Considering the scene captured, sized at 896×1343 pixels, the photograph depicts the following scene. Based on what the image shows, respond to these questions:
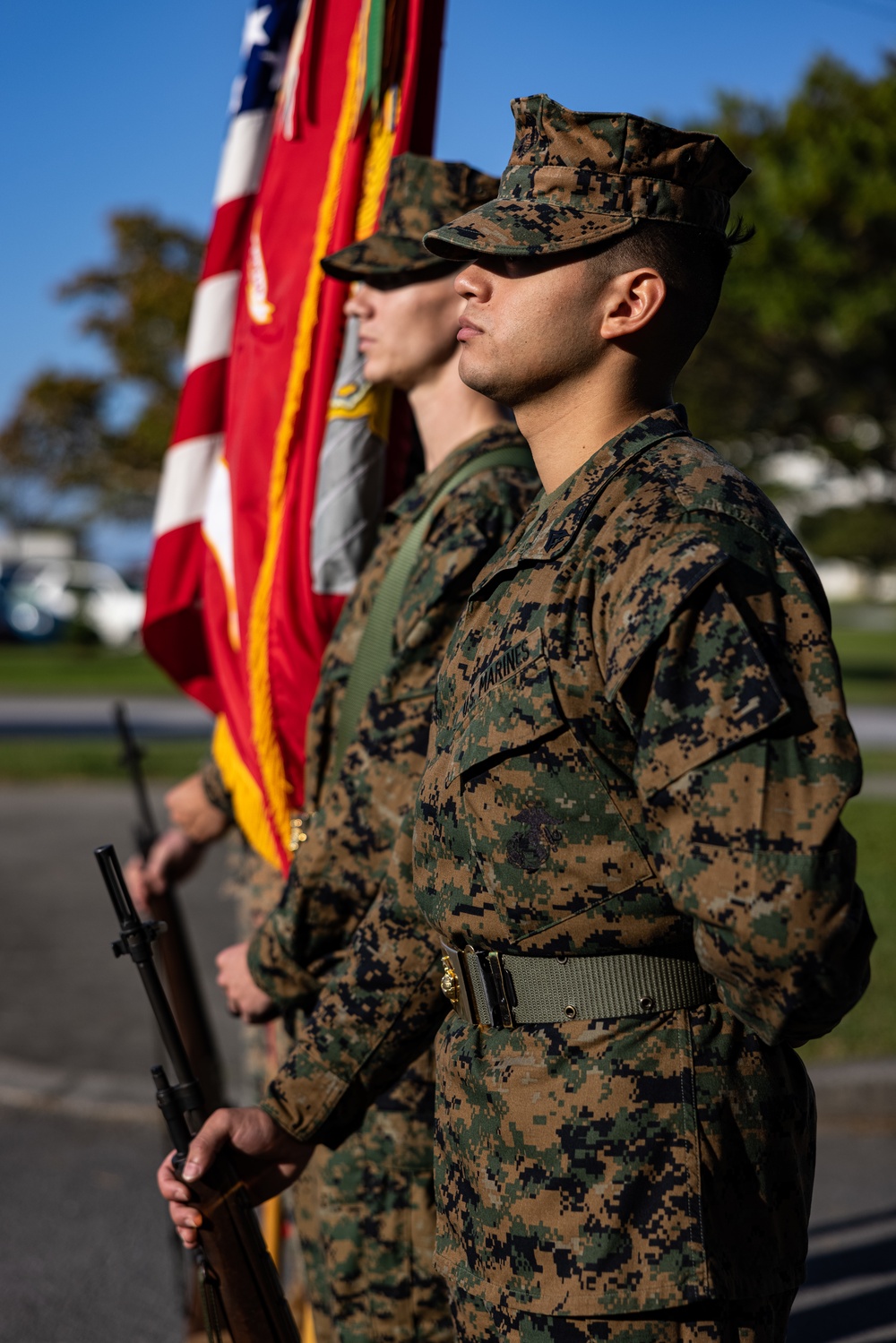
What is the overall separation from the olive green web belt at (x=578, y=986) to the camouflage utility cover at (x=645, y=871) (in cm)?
1

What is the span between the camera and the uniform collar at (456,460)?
2336 millimetres

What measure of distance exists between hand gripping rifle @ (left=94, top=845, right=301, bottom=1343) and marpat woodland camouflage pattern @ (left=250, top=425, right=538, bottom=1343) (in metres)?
0.34

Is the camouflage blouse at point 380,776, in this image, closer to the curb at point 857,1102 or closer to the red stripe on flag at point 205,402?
the red stripe on flag at point 205,402

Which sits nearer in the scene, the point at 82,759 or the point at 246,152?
the point at 246,152

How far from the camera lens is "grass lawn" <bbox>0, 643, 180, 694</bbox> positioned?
18109mm

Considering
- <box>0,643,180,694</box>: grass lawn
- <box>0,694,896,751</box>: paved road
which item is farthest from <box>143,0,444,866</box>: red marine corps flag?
<box>0,643,180,694</box>: grass lawn

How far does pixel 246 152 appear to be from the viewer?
3.61 m

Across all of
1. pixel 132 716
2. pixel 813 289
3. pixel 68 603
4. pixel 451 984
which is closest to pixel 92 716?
pixel 132 716

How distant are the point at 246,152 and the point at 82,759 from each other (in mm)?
8031

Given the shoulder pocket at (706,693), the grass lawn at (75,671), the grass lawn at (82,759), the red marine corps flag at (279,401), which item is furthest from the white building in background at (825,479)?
the grass lawn at (75,671)

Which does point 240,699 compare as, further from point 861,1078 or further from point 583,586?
point 861,1078

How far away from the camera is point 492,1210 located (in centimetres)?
149

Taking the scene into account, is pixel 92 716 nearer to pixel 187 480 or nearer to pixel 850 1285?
pixel 187 480

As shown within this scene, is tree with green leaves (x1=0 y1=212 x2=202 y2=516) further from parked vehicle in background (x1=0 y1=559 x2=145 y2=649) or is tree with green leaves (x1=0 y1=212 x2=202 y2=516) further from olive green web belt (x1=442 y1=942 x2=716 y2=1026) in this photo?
olive green web belt (x1=442 y1=942 x2=716 y2=1026)
